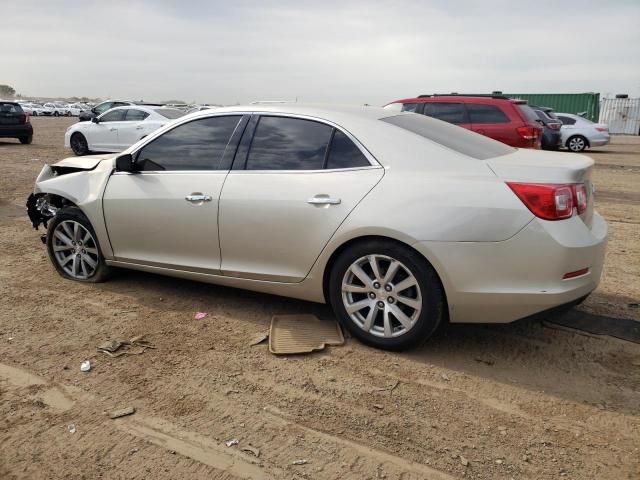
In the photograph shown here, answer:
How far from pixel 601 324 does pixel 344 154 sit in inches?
89.5

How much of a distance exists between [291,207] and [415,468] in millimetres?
1843

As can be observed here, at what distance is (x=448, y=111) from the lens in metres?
10.9

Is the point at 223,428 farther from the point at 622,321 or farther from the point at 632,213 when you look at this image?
the point at 632,213

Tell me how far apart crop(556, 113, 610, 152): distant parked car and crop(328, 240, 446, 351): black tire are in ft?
58.5

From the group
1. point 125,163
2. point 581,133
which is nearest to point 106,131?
point 125,163

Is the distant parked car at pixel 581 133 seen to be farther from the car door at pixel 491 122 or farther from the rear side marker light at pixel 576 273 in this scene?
the rear side marker light at pixel 576 273

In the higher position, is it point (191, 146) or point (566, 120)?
point (191, 146)

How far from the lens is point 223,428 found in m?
2.84

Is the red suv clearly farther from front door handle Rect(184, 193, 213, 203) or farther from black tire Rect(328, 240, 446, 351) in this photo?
black tire Rect(328, 240, 446, 351)

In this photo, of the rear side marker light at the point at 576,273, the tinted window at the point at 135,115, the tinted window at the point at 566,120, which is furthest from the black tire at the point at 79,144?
the tinted window at the point at 566,120

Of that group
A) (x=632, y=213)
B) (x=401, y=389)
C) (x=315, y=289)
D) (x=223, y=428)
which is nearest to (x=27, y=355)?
(x=223, y=428)

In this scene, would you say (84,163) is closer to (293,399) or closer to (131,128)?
(293,399)

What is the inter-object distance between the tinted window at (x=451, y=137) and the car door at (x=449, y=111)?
6833 mm

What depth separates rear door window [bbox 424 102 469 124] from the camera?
1077 centimetres
